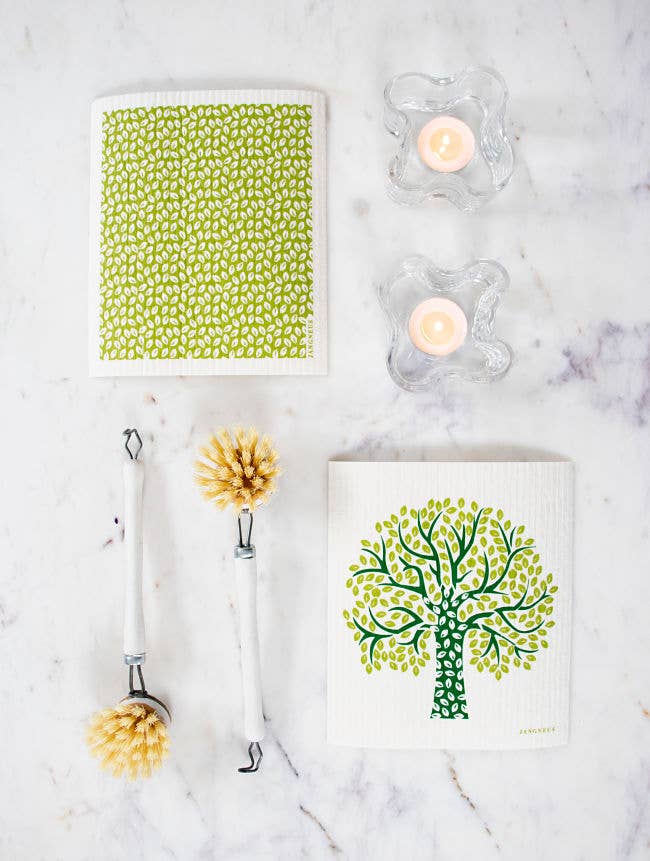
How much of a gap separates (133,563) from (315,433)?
A: 0.30 metres

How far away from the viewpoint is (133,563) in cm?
81

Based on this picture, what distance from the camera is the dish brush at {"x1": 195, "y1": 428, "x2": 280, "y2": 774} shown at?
0.76 meters

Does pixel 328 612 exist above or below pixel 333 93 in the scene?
Result: below

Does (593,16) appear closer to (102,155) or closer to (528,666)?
(102,155)

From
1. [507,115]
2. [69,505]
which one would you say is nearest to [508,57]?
[507,115]

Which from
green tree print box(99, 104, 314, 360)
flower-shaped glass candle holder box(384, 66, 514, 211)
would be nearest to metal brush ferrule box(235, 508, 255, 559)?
green tree print box(99, 104, 314, 360)

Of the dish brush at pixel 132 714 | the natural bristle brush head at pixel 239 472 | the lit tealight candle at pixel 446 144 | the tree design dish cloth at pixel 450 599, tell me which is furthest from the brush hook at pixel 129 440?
the lit tealight candle at pixel 446 144

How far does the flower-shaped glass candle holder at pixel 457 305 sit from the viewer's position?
81cm

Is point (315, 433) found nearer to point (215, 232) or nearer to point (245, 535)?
point (245, 535)

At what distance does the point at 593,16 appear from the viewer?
84cm

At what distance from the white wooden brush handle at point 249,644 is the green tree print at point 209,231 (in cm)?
29

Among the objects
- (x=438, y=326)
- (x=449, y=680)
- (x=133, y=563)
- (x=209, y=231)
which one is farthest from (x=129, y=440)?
(x=449, y=680)

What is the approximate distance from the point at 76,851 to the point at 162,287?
31.7 inches

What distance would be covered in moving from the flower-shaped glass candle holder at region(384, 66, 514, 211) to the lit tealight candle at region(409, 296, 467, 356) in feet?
0.51
